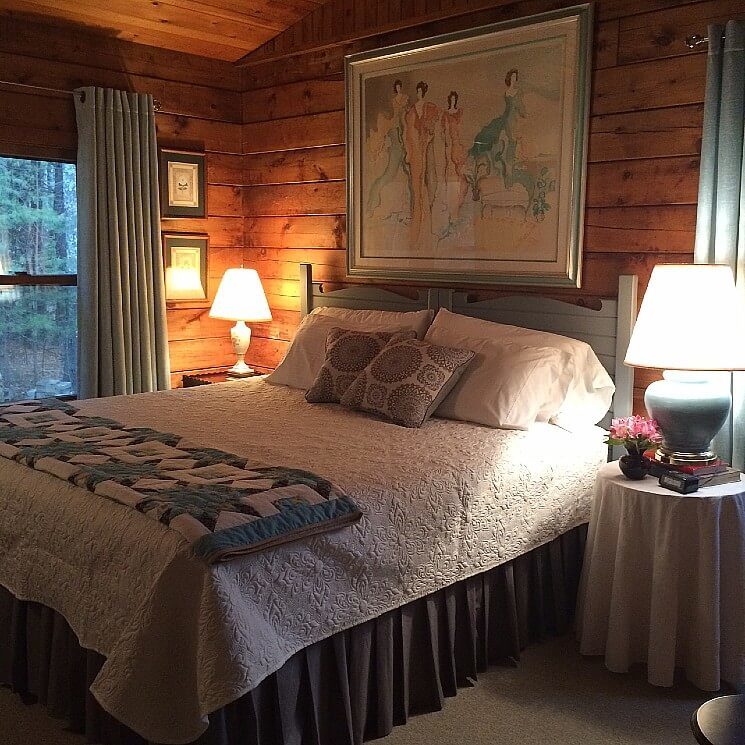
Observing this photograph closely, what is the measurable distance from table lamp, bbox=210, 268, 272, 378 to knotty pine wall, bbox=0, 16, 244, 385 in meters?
0.35

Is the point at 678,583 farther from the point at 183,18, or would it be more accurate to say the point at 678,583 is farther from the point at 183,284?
the point at 183,18

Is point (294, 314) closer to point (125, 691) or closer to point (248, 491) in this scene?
point (248, 491)

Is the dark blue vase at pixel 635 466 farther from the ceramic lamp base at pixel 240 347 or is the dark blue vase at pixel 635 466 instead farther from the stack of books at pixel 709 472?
the ceramic lamp base at pixel 240 347

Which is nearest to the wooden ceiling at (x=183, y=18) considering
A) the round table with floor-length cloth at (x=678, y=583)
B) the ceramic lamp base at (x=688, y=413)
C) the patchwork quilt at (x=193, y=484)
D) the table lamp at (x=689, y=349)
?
the patchwork quilt at (x=193, y=484)

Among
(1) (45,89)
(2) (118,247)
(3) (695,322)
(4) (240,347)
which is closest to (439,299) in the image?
(4) (240,347)

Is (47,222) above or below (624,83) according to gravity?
below

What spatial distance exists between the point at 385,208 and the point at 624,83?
1290 mm

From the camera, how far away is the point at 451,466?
2574 mm

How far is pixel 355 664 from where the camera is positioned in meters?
2.30

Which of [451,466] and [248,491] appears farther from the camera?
[451,466]

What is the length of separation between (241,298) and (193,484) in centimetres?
227

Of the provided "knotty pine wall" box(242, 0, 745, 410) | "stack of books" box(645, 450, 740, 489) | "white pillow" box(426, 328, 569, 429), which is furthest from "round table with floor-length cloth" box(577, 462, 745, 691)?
"knotty pine wall" box(242, 0, 745, 410)

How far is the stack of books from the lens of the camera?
260 centimetres

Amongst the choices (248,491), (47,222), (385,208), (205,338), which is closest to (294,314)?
(205,338)
